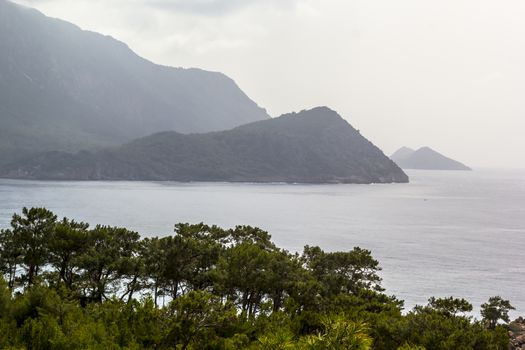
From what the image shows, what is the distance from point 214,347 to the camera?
1267 inches

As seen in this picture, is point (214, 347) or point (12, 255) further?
point (12, 255)

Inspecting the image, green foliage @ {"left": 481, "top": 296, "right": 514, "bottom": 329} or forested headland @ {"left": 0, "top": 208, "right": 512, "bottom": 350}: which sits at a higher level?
forested headland @ {"left": 0, "top": 208, "right": 512, "bottom": 350}

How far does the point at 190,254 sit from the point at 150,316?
19454 mm

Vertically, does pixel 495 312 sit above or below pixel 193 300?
below

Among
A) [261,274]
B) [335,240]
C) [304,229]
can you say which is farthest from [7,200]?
[261,274]

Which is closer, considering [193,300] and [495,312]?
[193,300]

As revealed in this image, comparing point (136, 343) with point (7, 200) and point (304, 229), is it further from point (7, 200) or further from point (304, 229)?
point (7, 200)

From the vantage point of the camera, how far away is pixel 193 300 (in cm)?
Result: 3008

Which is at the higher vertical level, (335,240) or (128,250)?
(128,250)

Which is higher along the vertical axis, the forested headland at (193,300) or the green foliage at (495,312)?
the forested headland at (193,300)

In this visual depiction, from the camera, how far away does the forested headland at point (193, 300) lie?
Result: 29.9 meters

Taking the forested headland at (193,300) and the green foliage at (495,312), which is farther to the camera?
the green foliage at (495,312)

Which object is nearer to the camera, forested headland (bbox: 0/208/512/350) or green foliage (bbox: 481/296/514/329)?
forested headland (bbox: 0/208/512/350)

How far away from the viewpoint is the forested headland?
2989 centimetres
